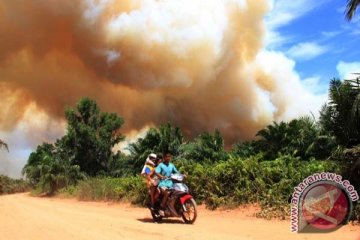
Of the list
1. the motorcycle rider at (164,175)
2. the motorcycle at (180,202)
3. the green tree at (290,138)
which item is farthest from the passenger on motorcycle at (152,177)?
the green tree at (290,138)

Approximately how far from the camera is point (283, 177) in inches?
552

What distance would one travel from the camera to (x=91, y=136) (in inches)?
A: 1941

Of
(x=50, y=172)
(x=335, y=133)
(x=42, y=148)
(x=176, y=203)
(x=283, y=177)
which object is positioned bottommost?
(x=176, y=203)

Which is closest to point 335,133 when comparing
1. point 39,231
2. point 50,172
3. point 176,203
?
point 176,203

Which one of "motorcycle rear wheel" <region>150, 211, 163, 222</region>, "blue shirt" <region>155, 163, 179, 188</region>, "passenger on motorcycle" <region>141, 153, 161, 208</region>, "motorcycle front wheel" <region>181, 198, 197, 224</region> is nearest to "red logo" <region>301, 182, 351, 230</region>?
"motorcycle front wheel" <region>181, 198, 197, 224</region>

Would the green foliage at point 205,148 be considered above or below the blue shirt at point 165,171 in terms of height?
above

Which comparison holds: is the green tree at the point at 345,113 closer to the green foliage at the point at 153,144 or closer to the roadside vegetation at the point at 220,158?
the roadside vegetation at the point at 220,158

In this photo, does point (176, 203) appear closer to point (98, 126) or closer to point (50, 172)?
point (50, 172)

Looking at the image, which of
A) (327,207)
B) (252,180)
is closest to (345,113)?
(327,207)

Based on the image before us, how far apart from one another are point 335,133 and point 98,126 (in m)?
41.5

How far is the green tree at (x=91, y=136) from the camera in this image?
1949 inches

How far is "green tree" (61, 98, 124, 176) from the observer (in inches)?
1949

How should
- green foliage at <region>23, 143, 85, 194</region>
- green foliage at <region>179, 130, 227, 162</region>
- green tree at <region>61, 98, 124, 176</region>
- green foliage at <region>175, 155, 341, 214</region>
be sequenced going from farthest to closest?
green tree at <region>61, 98, 124, 176</region>
green foliage at <region>23, 143, 85, 194</region>
green foliage at <region>179, 130, 227, 162</region>
green foliage at <region>175, 155, 341, 214</region>

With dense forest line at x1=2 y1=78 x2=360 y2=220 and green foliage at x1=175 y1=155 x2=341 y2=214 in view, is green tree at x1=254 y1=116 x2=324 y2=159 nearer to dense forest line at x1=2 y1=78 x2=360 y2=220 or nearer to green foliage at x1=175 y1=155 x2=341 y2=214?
dense forest line at x1=2 y1=78 x2=360 y2=220
